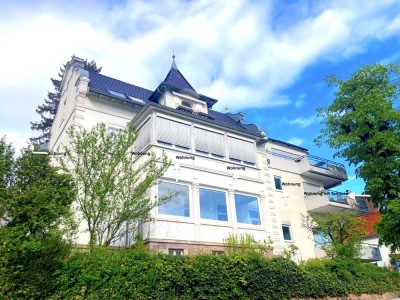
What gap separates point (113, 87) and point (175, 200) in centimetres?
1063

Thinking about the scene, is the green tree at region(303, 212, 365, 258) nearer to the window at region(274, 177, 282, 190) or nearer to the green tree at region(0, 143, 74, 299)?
the window at region(274, 177, 282, 190)

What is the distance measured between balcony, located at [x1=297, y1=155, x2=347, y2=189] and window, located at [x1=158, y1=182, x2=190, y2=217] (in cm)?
1398

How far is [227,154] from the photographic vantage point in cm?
2077

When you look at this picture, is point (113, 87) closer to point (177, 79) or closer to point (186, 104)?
point (177, 79)

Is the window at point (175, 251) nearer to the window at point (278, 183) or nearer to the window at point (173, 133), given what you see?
the window at point (173, 133)

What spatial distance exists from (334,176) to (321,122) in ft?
25.8

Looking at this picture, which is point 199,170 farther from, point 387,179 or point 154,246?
point 387,179

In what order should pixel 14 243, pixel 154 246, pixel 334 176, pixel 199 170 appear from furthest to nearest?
pixel 334 176
pixel 199 170
pixel 154 246
pixel 14 243

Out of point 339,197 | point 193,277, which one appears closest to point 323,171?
point 339,197

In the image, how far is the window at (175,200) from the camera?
16.5 m

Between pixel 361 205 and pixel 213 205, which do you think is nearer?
pixel 213 205

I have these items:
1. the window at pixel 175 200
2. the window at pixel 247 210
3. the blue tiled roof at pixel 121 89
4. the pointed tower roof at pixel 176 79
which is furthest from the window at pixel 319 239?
the pointed tower roof at pixel 176 79

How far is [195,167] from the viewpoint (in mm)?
18625

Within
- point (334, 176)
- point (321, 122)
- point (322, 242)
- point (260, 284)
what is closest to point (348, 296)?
point (260, 284)
